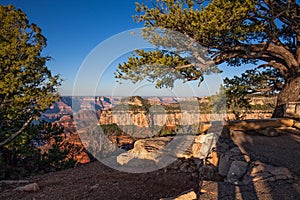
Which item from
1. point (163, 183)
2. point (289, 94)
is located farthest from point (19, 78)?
point (289, 94)

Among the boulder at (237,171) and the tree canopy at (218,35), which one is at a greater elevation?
the tree canopy at (218,35)

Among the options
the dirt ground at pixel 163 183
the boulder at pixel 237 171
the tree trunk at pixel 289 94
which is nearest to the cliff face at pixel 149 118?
the tree trunk at pixel 289 94

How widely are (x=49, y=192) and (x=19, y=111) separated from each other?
18.4ft

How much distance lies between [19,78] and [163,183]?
8279mm

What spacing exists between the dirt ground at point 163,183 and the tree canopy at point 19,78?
13.3 feet

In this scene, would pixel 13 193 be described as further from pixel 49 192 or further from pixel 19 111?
pixel 19 111

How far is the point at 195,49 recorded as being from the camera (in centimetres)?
789

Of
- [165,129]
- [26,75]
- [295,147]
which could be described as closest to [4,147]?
[26,75]

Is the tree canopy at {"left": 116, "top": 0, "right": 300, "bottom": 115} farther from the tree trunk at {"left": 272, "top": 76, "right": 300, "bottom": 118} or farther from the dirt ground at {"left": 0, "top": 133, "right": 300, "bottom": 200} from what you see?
the dirt ground at {"left": 0, "top": 133, "right": 300, "bottom": 200}

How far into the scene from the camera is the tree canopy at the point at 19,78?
8737 mm

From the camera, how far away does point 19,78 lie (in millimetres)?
9289

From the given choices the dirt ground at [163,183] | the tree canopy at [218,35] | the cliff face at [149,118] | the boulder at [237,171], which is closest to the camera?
the dirt ground at [163,183]

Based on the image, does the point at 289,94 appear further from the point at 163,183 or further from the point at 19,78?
the point at 19,78

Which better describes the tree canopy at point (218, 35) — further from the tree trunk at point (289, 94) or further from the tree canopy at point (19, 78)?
the tree canopy at point (19, 78)
